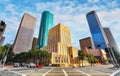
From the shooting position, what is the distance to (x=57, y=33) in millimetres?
167750

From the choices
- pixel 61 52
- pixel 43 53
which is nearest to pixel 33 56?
pixel 43 53

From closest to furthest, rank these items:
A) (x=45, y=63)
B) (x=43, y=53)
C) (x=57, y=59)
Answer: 1. (x=43, y=53)
2. (x=45, y=63)
3. (x=57, y=59)

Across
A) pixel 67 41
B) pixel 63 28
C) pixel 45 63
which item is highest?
pixel 63 28

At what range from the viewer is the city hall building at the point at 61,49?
129000 millimetres

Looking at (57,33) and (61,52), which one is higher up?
(57,33)

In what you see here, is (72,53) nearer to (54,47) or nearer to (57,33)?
(54,47)

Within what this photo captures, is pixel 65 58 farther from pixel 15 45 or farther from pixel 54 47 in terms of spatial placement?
pixel 15 45

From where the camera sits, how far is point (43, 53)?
99.6 metres

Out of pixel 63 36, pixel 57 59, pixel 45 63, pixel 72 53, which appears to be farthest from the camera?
pixel 63 36

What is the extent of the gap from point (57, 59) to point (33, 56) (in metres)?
33.0

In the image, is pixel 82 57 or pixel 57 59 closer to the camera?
pixel 82 57

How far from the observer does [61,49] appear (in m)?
143

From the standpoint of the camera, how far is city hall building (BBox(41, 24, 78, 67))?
129m

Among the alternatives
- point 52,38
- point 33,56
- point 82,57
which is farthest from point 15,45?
point 82,57
